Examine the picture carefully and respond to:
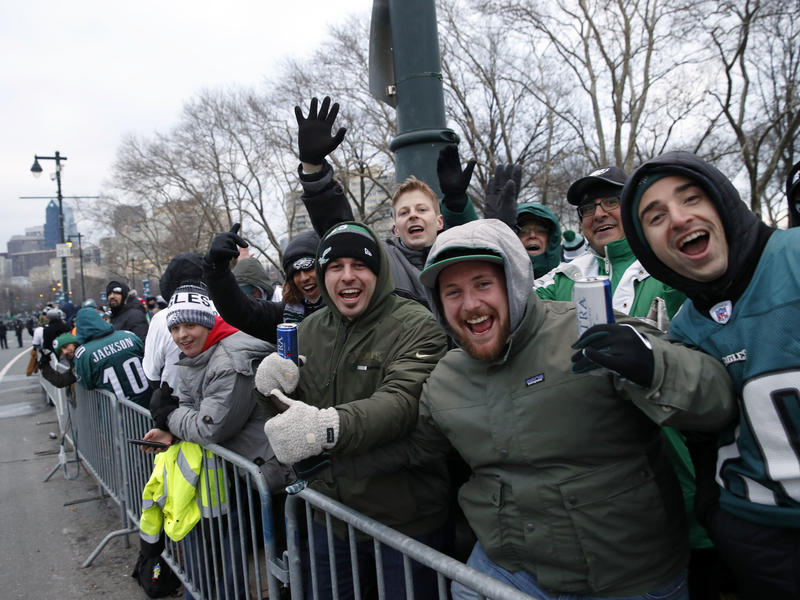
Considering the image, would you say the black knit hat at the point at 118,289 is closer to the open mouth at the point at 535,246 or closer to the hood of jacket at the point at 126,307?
the hood of jacket at the point at 126,307

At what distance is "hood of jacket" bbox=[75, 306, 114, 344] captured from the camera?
518 centimetres

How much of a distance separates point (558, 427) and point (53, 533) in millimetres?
5328

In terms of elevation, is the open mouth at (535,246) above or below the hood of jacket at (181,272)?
below

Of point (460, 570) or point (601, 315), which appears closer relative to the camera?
point (601, 315)

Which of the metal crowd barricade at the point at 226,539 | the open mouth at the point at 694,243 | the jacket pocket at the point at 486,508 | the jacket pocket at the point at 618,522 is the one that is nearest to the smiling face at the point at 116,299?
the metal crowd barricade at the point at 226,539

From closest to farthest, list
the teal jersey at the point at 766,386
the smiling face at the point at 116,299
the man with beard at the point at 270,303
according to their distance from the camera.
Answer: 1. the teal jersey at the point at 766,386
2. the man with beard at the point at 270,303
3. the smiling face at the point at 116,299

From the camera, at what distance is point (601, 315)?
1.50m

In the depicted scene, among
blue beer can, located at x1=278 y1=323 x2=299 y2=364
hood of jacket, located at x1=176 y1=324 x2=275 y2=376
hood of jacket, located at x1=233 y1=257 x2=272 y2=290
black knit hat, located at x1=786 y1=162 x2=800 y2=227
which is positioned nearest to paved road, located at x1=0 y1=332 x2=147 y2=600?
hood of jacket, located at x1=176 y1=324 x2=275 y2=376

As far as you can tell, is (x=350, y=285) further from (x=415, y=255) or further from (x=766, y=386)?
(x=766, y=386)

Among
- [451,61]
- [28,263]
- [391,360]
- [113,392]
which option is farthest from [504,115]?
[28,263]

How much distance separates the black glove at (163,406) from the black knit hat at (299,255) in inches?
41.0

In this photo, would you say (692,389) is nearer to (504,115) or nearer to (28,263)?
(504,115)

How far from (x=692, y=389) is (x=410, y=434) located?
43.6 inches

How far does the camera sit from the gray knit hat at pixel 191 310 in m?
3.30
